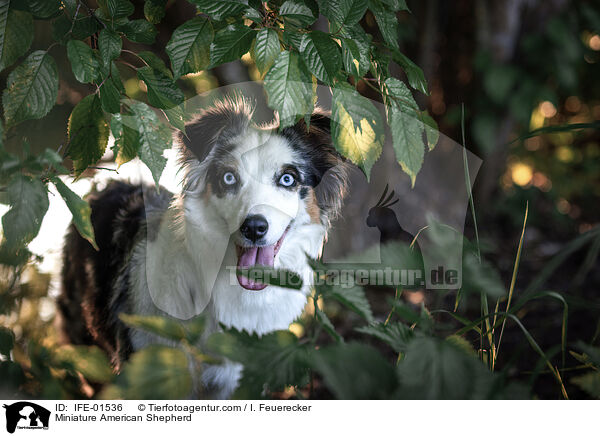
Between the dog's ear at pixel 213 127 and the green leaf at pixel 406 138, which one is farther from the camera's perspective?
the dog's ear at pixel 213 127

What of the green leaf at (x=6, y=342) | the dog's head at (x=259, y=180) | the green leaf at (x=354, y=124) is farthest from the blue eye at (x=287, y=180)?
the green leaf at (x=6, y=342)

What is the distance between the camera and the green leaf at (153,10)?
1051 mm

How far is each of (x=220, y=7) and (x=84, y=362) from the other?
0.75 meters

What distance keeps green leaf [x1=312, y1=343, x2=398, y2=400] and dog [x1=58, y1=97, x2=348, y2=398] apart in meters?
0.47

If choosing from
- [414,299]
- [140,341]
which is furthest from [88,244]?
[414,299]

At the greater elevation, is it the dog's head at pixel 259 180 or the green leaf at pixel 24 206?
the dog's head at pixel 259 180

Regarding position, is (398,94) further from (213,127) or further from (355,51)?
(213,127)

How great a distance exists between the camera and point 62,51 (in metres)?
1.00

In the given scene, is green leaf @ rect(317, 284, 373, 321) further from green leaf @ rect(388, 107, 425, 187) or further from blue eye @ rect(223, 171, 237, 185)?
blue eye @ rect(223, 171, 237, 185)

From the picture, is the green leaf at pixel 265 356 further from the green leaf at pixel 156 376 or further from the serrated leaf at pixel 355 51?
the serrated leaf at pixel 355 51

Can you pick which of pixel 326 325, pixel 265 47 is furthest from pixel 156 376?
pixel 265 47

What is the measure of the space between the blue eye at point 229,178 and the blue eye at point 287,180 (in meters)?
0.14

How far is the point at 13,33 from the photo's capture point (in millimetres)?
903
